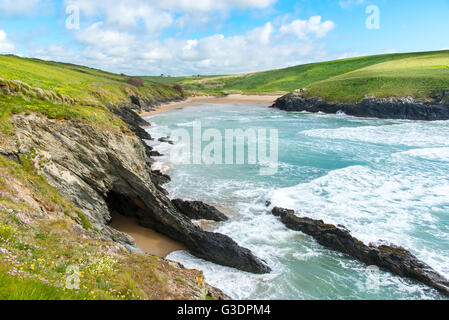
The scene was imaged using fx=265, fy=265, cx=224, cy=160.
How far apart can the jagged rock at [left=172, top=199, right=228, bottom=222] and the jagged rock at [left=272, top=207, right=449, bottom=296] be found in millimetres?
4394

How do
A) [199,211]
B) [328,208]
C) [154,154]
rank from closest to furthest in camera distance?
[199,211] → [328,208] → [154,154]

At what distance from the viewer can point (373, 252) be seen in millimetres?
13297

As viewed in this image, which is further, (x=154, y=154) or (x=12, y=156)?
(x=154, y=154)

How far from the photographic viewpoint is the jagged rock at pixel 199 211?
56.4ft

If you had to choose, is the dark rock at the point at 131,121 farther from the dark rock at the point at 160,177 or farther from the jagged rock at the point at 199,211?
the jagged rock at the point at 199,211

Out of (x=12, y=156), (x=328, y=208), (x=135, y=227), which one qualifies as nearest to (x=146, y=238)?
(x=135, y=227)

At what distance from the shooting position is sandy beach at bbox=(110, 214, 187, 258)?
13922mm

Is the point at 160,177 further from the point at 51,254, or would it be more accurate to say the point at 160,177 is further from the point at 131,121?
the point at 131,121

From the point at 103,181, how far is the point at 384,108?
7262 cm

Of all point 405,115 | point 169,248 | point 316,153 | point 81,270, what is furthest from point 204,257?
point 405,115

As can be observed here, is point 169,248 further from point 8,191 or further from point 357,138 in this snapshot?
point 357,138

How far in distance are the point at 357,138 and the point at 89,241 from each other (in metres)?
42.8

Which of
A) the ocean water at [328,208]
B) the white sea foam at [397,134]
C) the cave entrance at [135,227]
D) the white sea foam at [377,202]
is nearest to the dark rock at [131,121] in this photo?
the ocean water at [328,208]

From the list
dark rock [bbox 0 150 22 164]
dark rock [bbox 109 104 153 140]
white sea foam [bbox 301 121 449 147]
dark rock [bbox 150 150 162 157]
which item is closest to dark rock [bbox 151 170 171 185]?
dark rock [bbox 150 150 162 157]
